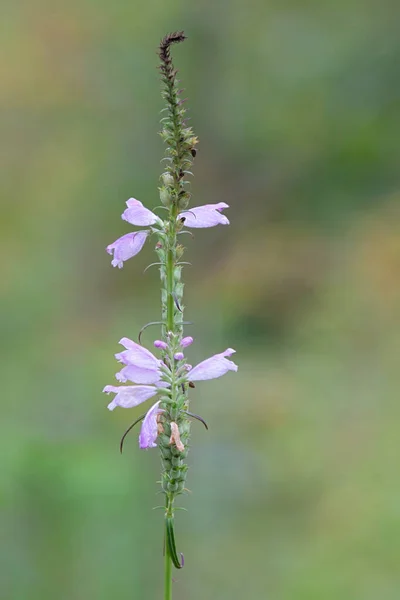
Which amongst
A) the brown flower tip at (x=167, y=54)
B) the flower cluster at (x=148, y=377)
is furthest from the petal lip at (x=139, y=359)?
the brown flower tip at (x=167, y=54)

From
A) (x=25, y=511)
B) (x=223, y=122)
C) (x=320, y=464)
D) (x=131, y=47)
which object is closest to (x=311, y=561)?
(x=320, y=464)

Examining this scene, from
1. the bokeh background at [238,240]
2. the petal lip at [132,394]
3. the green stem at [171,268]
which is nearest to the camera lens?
the green stem at [171,268]

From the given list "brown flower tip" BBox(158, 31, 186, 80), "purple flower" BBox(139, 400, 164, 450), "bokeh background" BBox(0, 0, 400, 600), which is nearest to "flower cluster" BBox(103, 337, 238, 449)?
"purple flower" BBox(139, 400, 164, 450)

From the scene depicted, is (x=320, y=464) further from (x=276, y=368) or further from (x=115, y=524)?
(x=115, y=524)

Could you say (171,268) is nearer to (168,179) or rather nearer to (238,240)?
(168,179)

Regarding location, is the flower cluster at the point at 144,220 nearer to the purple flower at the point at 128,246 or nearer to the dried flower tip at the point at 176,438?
the purple flower at the point at 128,246

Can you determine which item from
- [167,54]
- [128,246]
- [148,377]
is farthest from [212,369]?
[167,54]
